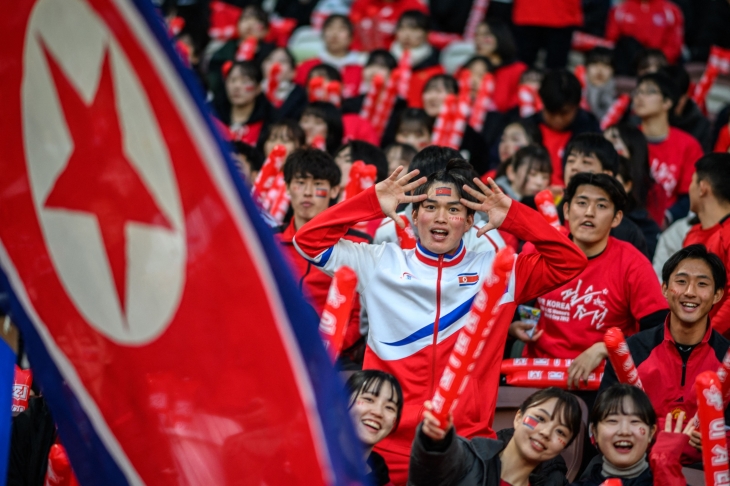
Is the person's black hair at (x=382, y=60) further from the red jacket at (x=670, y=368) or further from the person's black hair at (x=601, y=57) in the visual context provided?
the red jacket at (x=670, y=368)

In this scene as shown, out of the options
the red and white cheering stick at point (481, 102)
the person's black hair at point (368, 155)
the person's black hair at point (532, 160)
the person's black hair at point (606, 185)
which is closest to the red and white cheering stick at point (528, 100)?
the red and white cheering stick at point (481, 102)

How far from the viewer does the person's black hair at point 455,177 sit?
3234 millimetres

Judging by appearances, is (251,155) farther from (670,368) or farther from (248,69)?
(670,368)

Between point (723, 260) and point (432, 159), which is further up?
point (432, 159)

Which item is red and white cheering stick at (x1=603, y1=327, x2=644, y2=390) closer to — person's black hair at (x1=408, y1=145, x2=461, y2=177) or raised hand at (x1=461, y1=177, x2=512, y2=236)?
raised hand at (x1=461, y1=177, x2=512, y2=236)

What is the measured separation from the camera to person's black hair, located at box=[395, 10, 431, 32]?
8.41 m

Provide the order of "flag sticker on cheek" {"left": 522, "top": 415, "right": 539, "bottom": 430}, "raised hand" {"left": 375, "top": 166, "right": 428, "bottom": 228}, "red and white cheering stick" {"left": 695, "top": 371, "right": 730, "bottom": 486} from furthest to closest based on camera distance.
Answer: "raised hand" {"left": 375, "top": 166, "right": 428, "bottom": 228} → "flag sticker on cheek" {"left": 522, "top": 415, "right": 539, "bottom": 430} → "red and white cheering stick" {"left": 695, "top": 371, "right": 730, "bottom": 486}

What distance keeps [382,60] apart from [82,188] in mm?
6726

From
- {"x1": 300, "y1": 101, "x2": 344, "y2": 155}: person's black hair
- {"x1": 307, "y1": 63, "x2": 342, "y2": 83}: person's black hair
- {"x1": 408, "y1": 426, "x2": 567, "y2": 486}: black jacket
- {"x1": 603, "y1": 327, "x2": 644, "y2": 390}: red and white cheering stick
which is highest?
{"x1": 307, "y1": 63, "x2": 342, "y2": 83}: person's black hair

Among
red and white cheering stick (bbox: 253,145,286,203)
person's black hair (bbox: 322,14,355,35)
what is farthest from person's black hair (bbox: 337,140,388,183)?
person's black hair (bbox: 322,14,355,35)

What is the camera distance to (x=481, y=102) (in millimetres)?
7230

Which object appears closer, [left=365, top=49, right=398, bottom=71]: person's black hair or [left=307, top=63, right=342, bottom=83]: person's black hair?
[left=307, top=63, right=342, bottom=83]: person's black hair

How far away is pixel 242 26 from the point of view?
9.12 meters

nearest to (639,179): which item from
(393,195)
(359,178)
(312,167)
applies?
(359,178)
